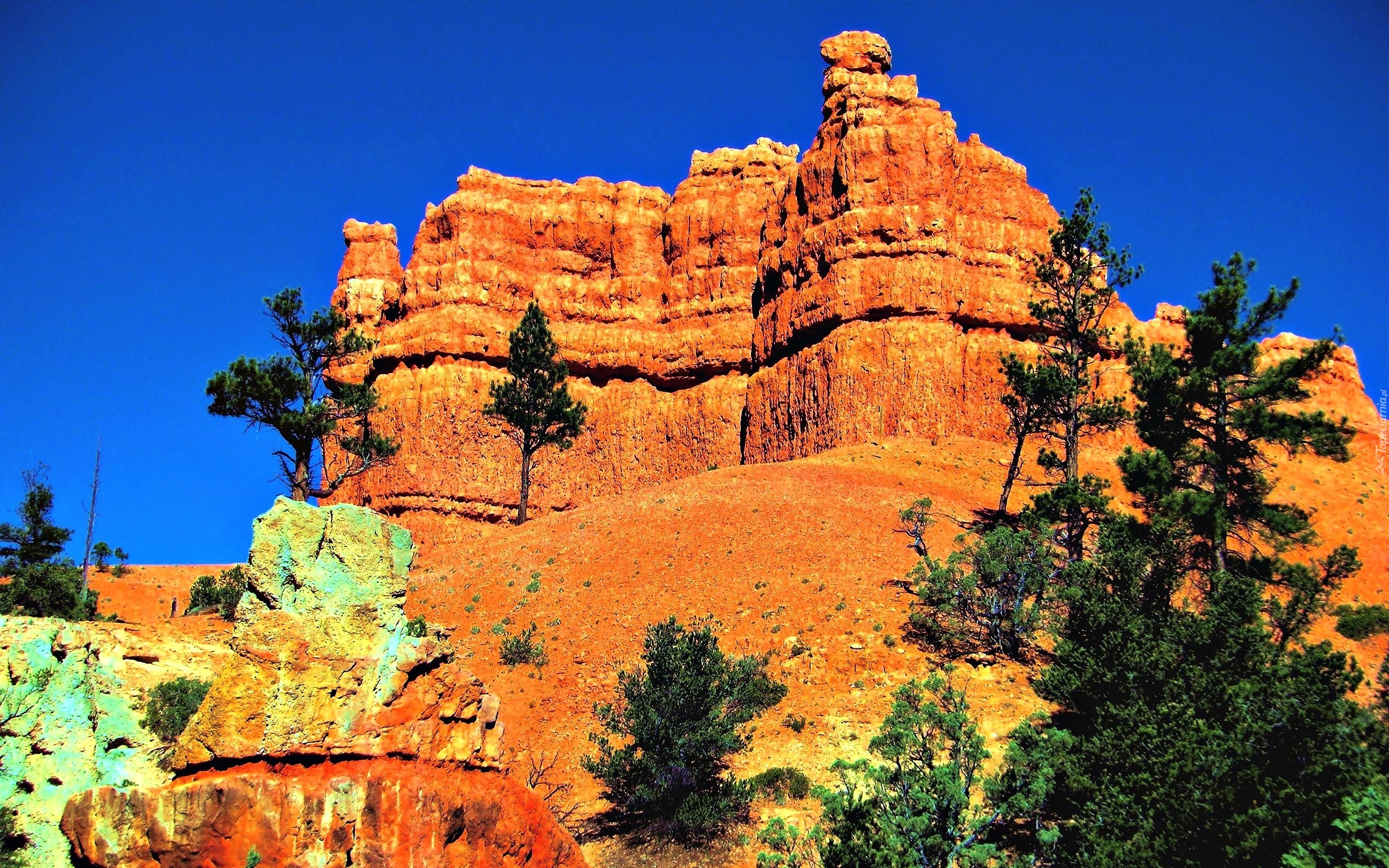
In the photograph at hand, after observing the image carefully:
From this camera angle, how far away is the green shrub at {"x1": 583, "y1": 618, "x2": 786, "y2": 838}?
1809 centimetres

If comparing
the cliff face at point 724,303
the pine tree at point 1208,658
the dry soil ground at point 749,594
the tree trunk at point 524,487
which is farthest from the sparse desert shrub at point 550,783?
the cliff face at point 724,303

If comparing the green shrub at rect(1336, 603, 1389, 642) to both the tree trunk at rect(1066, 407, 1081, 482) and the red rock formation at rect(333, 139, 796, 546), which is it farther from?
the red rock formation at rect(333, 139, 796, 546)

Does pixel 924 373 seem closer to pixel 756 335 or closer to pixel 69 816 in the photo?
pixel 756 335

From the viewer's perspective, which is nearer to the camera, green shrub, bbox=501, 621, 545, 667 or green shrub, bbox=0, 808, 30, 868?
green shrub, bbox=0, 808, 30, 868

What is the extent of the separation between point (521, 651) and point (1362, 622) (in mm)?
23455

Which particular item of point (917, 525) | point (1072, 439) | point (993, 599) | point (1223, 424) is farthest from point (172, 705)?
point (1072, 439)

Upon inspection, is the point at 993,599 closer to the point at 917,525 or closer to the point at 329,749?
the point at 917,525

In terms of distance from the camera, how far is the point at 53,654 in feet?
38.8

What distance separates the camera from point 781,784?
62.9 feet

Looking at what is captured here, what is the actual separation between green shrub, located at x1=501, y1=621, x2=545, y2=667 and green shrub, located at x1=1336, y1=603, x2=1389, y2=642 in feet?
72.8

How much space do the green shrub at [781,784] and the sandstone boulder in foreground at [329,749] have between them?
25.2 feet

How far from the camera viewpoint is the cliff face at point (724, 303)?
49.9 m

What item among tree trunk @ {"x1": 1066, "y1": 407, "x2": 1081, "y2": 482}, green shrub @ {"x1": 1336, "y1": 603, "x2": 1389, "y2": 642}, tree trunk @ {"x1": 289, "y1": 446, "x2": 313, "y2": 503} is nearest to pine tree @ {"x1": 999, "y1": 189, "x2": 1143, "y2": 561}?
tree trunk @ {"x1": 1066, "y1": 407, "x2": 1081, "y2": 482}

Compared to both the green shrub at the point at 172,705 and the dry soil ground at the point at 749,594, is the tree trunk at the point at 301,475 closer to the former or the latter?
the dry soil ground at the point at 749,594
